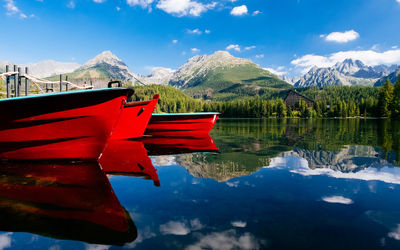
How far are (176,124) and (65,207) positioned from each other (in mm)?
14106

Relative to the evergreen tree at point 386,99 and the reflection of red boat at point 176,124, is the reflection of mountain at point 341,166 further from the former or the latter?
the evergreen tree at point 386,99

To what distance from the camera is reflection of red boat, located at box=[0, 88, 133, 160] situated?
659 centimetres

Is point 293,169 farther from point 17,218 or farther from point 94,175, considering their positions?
point 17,218

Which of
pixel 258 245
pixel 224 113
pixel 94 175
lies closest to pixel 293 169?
pixel 258 245

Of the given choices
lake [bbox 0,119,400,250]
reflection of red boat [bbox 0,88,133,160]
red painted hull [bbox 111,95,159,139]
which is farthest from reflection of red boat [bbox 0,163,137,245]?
red painted hull [bbox 111,95,159,139]

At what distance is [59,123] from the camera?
6859 millimetres

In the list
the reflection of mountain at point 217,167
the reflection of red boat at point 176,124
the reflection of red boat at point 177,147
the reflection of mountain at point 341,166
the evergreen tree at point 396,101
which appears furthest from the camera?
the evergreen tree at point 396,101

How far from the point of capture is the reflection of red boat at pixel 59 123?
659 centimetres

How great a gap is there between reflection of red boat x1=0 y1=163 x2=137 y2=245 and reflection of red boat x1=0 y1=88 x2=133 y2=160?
1352mm

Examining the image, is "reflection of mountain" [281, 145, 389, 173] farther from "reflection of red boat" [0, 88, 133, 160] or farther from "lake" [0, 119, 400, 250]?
"reflection of red boat" [0, 88, 133, 160]

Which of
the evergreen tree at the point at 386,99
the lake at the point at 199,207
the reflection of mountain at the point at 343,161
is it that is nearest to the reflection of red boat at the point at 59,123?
the lake at the point at 199,207

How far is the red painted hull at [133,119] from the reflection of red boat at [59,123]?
5.71 meters

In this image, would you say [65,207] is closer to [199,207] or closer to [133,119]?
[199,207]

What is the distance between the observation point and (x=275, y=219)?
340cm
